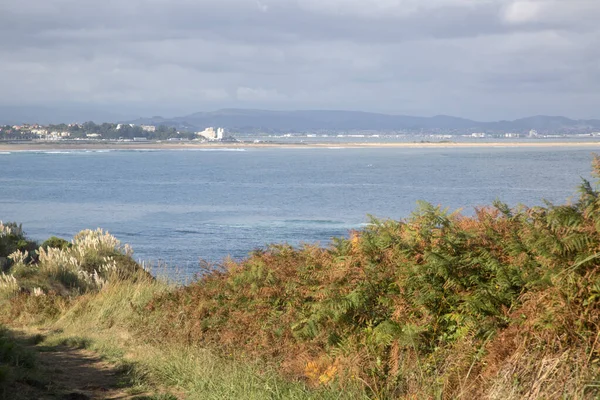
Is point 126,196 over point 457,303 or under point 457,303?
under

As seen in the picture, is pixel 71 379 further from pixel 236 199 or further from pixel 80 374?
pixel 236 199

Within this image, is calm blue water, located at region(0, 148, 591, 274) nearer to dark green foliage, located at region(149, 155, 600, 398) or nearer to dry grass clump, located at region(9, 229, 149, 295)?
dry grass clump, located at region(9, 229, 149, 295)

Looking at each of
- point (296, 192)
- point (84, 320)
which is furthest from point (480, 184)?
point (84, 320)

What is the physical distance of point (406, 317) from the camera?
7.00 m

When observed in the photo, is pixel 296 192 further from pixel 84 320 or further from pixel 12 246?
pixel 84 320

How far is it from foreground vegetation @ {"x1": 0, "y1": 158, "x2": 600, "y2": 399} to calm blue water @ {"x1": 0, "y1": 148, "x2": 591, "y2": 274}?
37.0 feet

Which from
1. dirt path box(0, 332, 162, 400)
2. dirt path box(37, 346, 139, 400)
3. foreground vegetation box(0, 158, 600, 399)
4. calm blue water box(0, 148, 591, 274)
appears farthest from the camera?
calm blue water box(0, 148, 591, 274)

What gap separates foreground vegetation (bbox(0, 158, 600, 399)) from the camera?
5.73 m

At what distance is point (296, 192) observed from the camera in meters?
67.2

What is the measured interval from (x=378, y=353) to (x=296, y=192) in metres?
60.1

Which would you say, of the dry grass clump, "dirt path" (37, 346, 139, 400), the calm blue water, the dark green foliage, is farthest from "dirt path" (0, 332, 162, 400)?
the calm blue water

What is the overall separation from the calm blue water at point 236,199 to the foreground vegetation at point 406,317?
37.0ft

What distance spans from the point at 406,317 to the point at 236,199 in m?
55.3

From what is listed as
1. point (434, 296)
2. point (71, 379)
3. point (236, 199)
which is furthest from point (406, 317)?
point (236, 199)
